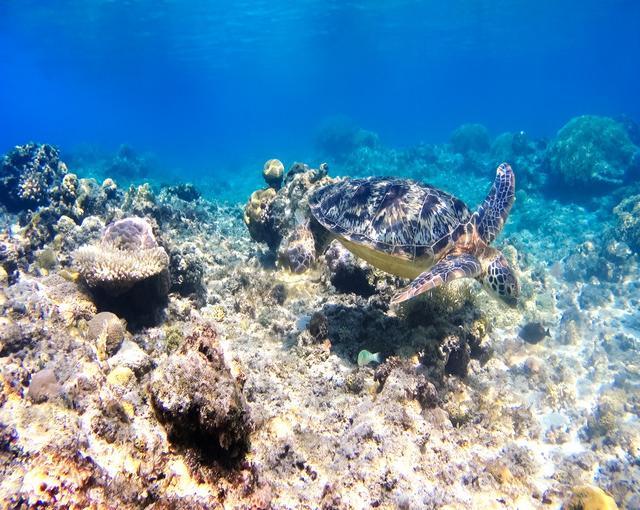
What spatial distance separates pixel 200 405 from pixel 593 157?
22.5m

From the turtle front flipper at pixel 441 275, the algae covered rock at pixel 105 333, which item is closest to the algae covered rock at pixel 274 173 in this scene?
the turtle front flipper at pixel 441 275

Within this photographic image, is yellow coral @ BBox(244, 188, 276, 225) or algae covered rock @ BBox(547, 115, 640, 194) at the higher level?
algae covered rock @ BBox(547, 115, 640, 194)

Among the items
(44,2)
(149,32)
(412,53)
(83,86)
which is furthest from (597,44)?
(83,86)

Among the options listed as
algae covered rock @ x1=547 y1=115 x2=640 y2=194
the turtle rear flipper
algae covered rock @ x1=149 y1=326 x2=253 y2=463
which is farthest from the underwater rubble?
algae covered rock @ x1=547 y1=115 x2=640 y2=194

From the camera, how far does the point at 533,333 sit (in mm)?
7770

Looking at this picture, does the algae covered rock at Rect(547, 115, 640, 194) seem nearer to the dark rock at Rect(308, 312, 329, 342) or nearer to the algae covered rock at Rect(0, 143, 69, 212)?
the dark rock at Rect(308, 312, 329, 342)

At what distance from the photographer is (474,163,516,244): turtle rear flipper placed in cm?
586

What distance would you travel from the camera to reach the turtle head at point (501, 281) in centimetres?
492

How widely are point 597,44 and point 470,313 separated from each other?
→ 13912 centimetres

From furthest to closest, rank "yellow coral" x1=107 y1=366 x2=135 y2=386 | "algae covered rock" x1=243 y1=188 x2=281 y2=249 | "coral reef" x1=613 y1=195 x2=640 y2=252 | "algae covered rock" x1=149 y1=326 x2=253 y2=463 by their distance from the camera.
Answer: "coral reef" x1=613 y1=195 x2=640 y2=252 → "algae covered rock" x1=243 y1=188 x2=281 y2=249 → "yellow coral" x1=107 y1=366 x2=135 y2=386 → "algae covered rock" x1=149 y1=326 x2=253 y2=463

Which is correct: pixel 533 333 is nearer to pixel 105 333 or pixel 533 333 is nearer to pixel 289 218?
pixel 289 218

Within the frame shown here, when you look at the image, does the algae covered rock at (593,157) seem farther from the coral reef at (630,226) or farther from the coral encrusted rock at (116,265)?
the coral encrusted rock at (116,265)

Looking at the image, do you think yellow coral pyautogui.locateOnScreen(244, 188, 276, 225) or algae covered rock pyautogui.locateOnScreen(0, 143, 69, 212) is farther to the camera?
algae covered rock pyautogui.locateOnScreen(0, 143, 69, 212)

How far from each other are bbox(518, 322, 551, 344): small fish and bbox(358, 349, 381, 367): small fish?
15.7 ft
